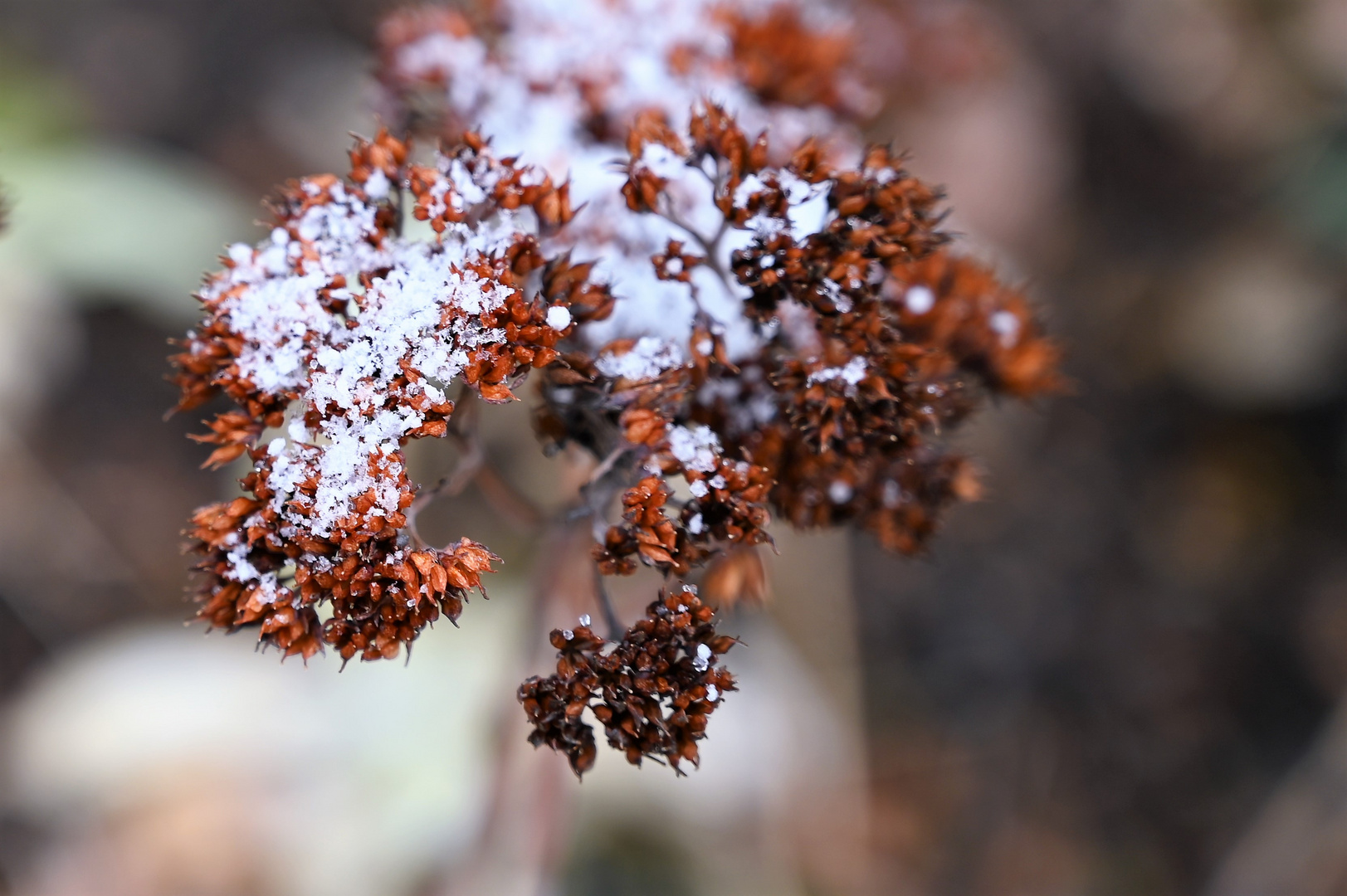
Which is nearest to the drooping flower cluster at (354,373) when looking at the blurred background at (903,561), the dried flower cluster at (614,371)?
the dried flower cluster at (614,371)

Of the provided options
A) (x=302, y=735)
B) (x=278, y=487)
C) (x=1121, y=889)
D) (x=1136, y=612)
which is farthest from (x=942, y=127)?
(x=278, y=487)

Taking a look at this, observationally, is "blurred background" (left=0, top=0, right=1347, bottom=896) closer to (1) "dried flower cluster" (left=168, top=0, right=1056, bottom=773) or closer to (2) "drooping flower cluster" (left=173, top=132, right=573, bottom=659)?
(1) "dried flower cluster" (left=168, top=0, right=1056, bottom=773)

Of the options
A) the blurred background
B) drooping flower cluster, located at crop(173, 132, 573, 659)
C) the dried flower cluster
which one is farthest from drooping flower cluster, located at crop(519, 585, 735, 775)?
the blurred background

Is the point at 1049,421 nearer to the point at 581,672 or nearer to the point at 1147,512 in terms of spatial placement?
the point at 1147,512

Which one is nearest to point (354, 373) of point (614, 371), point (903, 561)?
point (614, 371)

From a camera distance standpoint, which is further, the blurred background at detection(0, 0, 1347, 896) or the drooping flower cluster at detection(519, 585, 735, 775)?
the blurred background at detection(0, 0, 1347, 896)

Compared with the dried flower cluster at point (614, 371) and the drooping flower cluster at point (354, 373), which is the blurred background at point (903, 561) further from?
the drooping flower cluster at point (354, 373)
